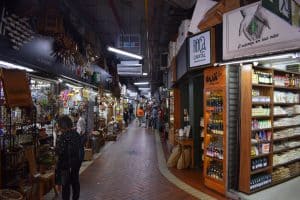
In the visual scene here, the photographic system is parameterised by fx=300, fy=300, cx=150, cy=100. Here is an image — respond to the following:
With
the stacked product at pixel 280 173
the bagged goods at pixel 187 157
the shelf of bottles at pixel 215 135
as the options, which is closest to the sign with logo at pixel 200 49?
the shelf of bottles at pixel 215 135

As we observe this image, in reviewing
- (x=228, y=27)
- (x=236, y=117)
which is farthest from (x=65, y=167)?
(x=228, y=27)

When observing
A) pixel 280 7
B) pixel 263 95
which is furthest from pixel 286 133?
pixel 280 7

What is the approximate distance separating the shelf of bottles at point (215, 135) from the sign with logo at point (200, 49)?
742mm

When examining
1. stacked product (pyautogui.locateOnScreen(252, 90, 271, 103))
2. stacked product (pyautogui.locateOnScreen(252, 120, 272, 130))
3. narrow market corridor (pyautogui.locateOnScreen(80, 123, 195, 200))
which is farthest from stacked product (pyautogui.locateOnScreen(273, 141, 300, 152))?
narrow market corridor (pyautogui.locateOnScreen(80, 123, 195, 200))

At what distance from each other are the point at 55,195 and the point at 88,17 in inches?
275

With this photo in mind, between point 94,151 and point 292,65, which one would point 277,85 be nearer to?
point 292,65

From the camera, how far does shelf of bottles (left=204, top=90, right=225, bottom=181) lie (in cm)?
641

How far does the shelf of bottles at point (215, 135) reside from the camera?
21.0 feet

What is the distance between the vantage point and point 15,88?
5.16 m

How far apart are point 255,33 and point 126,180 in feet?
15.0

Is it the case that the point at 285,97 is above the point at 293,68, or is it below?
below

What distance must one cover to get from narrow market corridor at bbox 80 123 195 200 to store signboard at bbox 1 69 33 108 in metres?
2.31

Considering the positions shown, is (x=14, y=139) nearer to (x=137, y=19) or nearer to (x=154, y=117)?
(x=137, y=19)

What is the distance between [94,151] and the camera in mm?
11438
